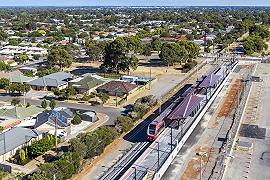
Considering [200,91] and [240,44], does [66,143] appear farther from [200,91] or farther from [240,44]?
[240,44]

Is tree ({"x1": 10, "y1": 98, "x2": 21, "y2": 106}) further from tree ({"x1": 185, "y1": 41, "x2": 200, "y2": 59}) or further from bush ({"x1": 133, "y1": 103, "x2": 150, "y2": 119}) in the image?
tree ({"x1": 185, "y1": 41, "x2": 200, "y2": 59})

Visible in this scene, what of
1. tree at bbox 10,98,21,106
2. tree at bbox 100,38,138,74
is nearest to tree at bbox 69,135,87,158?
tree at bbox 10,98,21,106

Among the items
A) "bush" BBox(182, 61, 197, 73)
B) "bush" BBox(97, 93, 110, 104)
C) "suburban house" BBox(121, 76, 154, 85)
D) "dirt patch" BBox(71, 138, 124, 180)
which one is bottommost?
"dirt patch" BBox(71, 138, 124, 180)

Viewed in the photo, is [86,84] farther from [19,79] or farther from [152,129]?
[152,129]

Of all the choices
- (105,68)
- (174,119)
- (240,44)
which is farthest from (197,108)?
(240,44)

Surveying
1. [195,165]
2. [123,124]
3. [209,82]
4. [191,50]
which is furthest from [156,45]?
[195,165]

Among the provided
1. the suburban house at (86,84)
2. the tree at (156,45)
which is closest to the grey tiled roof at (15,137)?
the suburban house at (86,84)
